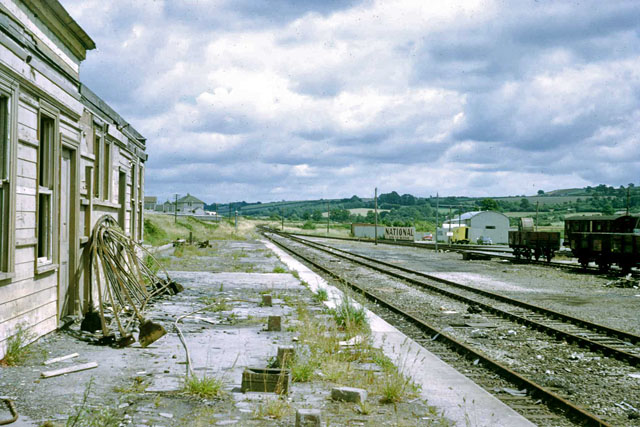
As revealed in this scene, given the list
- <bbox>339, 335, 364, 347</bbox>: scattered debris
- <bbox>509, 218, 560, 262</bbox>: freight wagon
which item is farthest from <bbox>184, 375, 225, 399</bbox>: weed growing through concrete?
<bbox>509, 218, 560, 262</bbox>: freight wagon

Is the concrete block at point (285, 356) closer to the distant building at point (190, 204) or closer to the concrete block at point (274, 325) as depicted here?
the concrete block at point (274, 325)

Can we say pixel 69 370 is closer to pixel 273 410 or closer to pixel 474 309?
pixel 273 410

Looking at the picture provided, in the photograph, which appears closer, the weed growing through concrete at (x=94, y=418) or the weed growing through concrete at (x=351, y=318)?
the weed growing through concrete at (x=94, y=418)

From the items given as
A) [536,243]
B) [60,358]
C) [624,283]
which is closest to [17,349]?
[60,358]

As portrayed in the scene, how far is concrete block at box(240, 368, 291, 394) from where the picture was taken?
646cm

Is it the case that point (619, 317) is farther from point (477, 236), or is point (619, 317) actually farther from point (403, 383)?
point (477, 236)

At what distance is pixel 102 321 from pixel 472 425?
5509mm

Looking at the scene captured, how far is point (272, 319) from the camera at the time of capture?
401 inches

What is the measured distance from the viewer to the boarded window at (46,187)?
28.2 feet

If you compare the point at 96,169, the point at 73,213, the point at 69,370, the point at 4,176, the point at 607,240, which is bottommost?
the point at 69,370

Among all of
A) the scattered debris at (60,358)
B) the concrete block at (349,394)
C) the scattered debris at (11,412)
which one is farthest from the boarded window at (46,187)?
the concrete block at (349,394)

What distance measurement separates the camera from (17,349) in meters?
7.16

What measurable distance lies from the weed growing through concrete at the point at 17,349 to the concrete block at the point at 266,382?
2767 millimetres

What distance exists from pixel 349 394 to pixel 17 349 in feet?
13.2
